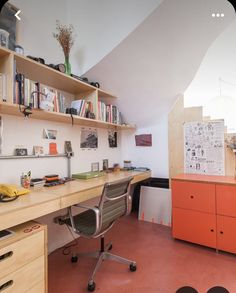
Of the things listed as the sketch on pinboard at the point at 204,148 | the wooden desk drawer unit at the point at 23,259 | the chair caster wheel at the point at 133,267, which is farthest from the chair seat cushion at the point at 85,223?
the sketch on pinboard at the point at 204,148

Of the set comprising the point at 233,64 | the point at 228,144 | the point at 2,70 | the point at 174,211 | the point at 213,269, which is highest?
the point at 233,64

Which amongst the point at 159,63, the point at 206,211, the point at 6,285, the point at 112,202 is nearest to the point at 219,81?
the point at 159,63

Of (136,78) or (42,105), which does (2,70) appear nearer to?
(42,105)

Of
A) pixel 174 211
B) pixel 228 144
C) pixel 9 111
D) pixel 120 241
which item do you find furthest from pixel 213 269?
pixel 9 111

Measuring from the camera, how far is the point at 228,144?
2.31m

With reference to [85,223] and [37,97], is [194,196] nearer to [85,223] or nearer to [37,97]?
[85,223]

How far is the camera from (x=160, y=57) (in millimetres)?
2193

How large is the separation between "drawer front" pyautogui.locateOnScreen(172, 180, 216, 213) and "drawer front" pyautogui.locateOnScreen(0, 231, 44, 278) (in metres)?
1.54

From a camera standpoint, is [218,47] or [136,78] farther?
[218,47]

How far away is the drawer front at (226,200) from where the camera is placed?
6.23 ft

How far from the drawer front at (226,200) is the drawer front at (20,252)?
5.59 feet

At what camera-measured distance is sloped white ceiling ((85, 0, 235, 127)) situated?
1798mm

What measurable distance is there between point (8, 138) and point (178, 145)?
6.93 ft

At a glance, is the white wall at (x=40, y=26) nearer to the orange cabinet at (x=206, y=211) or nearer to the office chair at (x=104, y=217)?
the office chair at (x=104, y=217)
